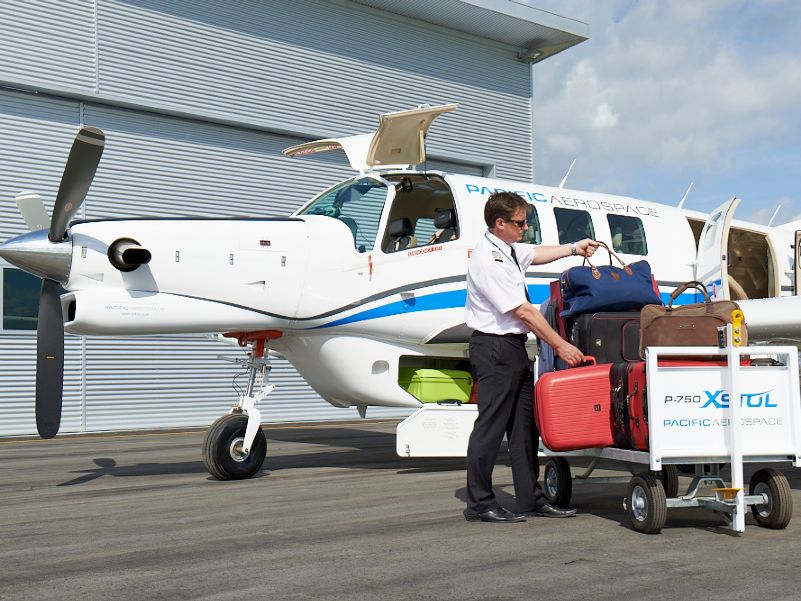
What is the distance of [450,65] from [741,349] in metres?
18.7

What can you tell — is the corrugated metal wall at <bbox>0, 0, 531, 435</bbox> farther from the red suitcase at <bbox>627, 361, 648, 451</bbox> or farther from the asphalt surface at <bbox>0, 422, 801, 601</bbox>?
the red suitcase at <bbox>627, 361, 648, 451</bbox>

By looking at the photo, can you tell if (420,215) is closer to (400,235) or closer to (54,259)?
(400,235)

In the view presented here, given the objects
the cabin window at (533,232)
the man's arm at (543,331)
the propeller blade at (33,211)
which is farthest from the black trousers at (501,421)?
the propeller blade at (33,211)

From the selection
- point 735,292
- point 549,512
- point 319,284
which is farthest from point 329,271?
point 735,292

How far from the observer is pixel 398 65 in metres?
21.9

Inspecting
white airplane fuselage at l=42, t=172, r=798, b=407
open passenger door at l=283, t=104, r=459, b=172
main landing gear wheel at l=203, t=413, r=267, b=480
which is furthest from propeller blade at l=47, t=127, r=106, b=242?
open passenger door at l=283, t=104, r=459, b=172

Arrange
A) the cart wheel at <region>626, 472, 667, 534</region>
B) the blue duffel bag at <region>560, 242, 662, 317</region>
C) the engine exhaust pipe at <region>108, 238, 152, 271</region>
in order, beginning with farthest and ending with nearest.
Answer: the engine exhaust pipe at <region>108, 238, 152, 271</region> < the blue duffel bag at <region>560, 242, 662, 317</region> < the cart wheel at <region>626, 472, 667, 534</region>

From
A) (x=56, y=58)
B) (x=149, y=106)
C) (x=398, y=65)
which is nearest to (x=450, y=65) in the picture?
(x=398, y=65)

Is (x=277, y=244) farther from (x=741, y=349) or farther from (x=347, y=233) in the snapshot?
(x=741, y=349)

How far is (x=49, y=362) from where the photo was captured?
788cm

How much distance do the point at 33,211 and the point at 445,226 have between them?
13.0 ft

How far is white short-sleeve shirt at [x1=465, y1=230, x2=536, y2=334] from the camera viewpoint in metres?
5.68

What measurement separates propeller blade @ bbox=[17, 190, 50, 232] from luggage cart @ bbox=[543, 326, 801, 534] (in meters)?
5.85

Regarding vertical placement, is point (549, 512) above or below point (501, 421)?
below
